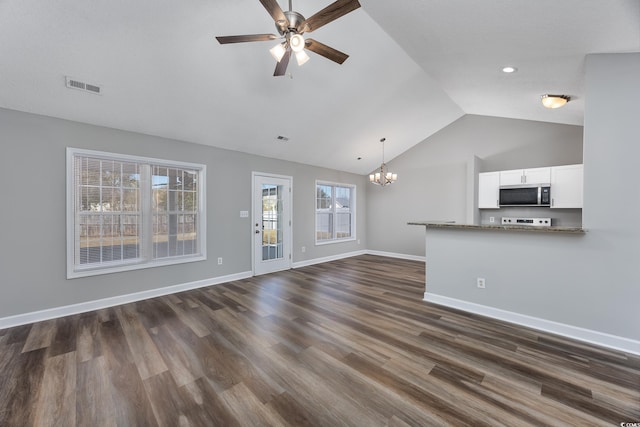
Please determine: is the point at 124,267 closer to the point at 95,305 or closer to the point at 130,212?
the point at 95,305

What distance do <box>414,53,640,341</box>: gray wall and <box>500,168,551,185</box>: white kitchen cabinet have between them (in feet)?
8.37

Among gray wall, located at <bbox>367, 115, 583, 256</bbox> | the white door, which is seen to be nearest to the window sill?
the white door

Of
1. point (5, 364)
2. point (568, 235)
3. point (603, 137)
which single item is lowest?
point (5, 364)

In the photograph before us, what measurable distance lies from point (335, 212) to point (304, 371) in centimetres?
523

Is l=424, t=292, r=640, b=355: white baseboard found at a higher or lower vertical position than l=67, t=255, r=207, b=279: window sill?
lower

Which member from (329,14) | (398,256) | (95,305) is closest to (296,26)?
(329,14)

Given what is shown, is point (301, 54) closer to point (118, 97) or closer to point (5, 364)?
point (118, 97)

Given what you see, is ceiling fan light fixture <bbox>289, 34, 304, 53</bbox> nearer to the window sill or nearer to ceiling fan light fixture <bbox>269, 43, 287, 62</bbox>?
ceiling fan light fixture <bbox>269, 43, 287, 62</bbox>

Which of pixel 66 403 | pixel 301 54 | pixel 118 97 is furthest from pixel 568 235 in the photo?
pixel 118 97

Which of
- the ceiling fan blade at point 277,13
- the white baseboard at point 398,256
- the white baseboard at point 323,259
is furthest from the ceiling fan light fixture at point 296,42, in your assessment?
the white baseboard at point 398,256

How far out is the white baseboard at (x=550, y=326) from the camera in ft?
7.97

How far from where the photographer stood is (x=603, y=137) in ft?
8.20

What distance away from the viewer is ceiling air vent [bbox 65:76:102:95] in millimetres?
2842

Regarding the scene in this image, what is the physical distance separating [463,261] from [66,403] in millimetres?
4049
